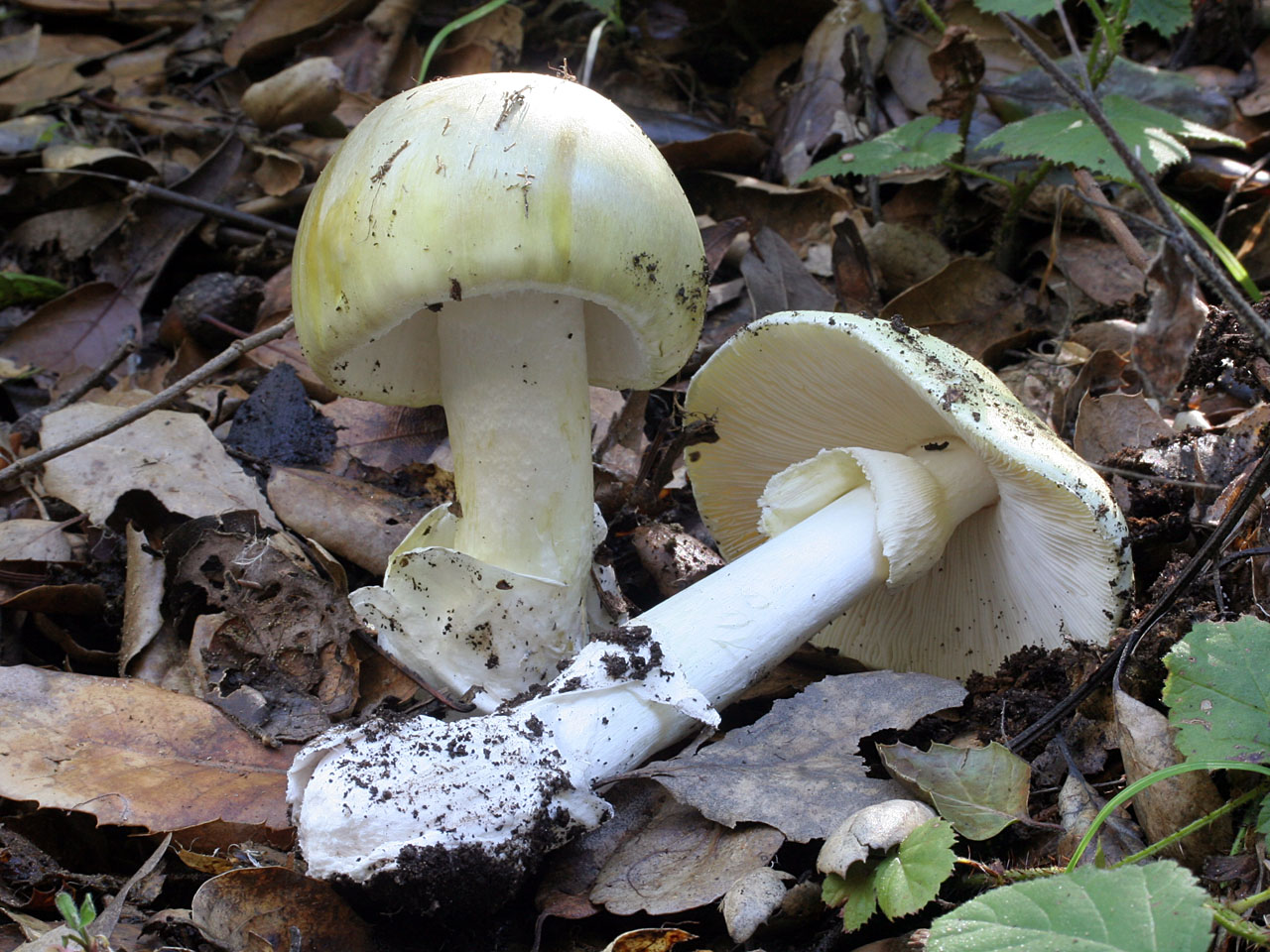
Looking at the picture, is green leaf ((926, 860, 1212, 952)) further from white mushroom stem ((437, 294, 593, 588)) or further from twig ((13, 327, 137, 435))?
twig ((13, 327, 137, 435))

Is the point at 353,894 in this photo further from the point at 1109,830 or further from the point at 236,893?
the point at 1109,830

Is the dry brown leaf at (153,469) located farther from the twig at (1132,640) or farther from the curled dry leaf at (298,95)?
the twig at (1132,640)

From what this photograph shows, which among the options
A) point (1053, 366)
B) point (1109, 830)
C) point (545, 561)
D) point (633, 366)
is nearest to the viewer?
point (1109, 830)

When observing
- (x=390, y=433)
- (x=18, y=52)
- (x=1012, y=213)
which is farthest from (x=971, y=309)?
(x=18, y=52)

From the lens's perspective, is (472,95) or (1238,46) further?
(1238,46)

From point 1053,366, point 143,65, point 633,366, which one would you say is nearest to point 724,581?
point 633,366

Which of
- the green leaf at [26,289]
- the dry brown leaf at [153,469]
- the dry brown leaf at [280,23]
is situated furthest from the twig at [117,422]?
the dry brown leaf at [280,23]

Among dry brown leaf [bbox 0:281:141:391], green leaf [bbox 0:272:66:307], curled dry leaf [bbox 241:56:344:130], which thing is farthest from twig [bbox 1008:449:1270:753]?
green leaf [bbox 0:272:66:307]
